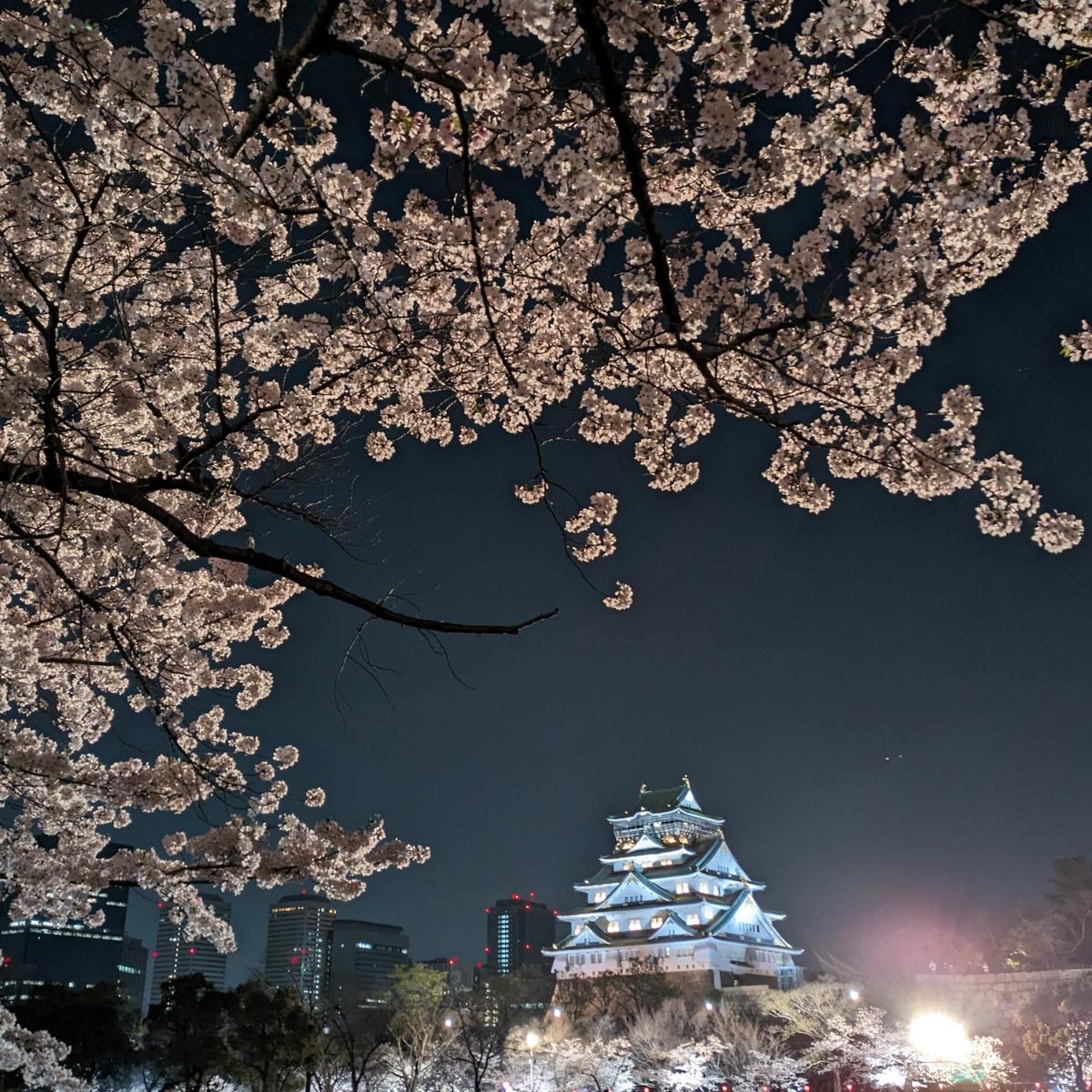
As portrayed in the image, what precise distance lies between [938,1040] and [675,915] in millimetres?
20459

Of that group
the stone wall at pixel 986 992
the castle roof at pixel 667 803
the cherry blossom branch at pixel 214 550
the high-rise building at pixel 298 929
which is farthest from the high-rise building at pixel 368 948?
the cherry blossom branch at pixel 214 550

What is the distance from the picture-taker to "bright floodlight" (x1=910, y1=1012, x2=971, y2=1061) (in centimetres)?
2634

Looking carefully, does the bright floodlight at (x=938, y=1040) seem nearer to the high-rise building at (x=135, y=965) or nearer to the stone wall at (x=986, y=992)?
the stone wall at (x=986, y=992)

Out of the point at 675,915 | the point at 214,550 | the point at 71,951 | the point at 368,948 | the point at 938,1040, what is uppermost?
the point at 214,550

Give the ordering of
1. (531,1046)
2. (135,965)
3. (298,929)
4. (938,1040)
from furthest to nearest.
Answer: (298,929), (135,965), (531,1046), (938,1040)

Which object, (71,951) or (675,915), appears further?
(71,951)

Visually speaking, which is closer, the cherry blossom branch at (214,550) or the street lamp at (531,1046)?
the cherry blossom branch at (214,550)

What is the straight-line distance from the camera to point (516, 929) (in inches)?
5295

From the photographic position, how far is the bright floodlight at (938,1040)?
2634cm

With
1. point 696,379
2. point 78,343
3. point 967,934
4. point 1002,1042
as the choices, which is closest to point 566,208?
point 696,379

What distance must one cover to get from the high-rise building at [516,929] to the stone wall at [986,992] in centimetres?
9773

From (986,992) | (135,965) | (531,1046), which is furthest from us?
(135,965)

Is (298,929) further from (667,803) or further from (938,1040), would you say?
(938,1040)

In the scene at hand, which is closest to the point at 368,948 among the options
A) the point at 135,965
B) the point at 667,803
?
the point at 135,965
